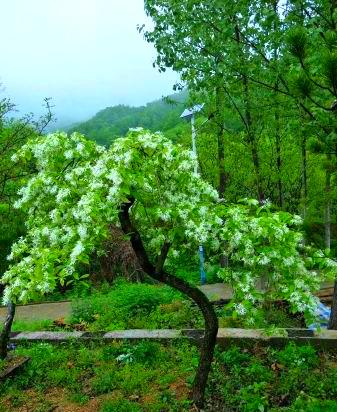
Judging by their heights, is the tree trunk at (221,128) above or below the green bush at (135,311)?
above

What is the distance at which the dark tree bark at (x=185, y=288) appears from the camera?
17.9 feet

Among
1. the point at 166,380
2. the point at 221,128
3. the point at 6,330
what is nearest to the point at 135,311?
the point at 6,330

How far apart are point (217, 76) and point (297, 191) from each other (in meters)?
10.5

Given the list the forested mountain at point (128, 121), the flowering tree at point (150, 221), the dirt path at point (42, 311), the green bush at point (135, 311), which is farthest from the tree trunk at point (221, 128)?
the forested mountain at point (128, 121)

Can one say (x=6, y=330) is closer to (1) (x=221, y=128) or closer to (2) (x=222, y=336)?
(2) (x=222, y=336)

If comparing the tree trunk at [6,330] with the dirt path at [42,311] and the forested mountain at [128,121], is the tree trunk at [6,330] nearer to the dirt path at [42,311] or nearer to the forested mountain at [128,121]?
the dirt path at [42,311]

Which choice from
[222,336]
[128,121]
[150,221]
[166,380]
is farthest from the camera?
[128,121]

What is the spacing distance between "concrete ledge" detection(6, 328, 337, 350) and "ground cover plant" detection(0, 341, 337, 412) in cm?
15

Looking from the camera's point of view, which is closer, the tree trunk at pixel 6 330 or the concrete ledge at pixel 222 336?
the concrete ledge at pixel 222 336

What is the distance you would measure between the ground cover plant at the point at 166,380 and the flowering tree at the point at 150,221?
117 centimetres

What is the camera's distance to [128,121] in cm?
3734

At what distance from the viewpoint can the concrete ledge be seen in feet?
23.7

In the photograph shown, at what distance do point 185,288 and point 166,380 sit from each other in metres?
1.78

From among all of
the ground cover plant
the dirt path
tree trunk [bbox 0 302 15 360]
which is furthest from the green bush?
the dirt path
